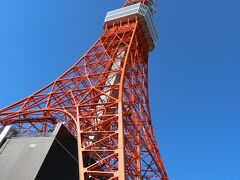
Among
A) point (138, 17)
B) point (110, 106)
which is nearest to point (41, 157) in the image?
point (110, 106)

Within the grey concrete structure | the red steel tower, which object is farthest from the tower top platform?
the grey concrete structure

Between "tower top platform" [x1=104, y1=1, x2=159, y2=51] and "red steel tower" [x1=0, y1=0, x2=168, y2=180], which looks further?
"tower top platform" [x1=104, y1=1, x2=159, y2=51]

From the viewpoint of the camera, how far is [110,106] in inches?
634

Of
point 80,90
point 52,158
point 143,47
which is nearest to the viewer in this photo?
point 52,158

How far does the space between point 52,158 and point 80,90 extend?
21.1ft

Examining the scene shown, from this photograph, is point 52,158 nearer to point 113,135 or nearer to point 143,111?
point 113,135

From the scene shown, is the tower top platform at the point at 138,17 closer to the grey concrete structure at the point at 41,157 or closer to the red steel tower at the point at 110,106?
the red steel tower at the point at 110,106

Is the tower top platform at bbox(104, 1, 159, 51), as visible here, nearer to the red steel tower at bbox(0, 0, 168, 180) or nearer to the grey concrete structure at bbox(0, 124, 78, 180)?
the red steel tower at bbox(0, 0, 168, 180)

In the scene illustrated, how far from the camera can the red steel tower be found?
13.9 m

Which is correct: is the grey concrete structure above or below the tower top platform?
below

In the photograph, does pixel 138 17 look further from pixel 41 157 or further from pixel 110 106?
pixel 41 157

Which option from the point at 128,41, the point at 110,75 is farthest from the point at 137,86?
the point at 128,41

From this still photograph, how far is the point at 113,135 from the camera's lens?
1359 centimetres

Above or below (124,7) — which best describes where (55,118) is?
below
